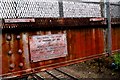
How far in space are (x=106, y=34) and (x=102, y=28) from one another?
31 centimetres

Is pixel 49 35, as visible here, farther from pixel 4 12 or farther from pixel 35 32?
pixel 4 12

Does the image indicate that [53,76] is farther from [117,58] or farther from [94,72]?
[117,58]

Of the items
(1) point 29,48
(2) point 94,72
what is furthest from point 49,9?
(2) point 94,72

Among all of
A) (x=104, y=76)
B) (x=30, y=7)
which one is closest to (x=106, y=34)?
(x=30, y=7)

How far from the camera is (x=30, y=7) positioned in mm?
5754

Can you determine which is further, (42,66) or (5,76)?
(42,66)

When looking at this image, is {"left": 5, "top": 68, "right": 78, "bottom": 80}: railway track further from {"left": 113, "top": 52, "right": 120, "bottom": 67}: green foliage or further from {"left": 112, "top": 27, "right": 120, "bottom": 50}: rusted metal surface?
{"left": 112, "top": 27, "right": 120, "bottom": 50}: rusted metal surface

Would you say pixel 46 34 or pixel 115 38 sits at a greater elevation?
pixel 46 34

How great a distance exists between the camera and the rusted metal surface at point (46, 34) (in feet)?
16.8

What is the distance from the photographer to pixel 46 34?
18.9 feet

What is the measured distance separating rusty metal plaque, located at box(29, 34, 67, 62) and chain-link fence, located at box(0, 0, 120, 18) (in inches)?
26.0

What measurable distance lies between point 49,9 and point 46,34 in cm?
83

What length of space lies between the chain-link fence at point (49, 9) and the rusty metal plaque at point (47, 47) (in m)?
0.66

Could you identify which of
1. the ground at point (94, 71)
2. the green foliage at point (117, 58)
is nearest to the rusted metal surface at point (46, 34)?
the green foliage at point (117, 58)
